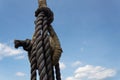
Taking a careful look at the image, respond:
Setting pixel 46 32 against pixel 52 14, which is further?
pixel 52 14

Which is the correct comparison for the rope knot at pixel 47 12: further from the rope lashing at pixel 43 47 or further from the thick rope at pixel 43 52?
the thick rope at pixel 43 52

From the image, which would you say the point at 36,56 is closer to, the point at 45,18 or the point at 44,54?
the point at 44,54

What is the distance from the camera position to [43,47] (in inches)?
134

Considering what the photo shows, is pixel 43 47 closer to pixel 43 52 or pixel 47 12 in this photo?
pixel 43 52

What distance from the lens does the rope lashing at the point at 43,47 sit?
3314 mm

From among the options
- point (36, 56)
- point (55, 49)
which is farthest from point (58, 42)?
point (36, 56)

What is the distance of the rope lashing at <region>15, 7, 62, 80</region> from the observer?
3.31m

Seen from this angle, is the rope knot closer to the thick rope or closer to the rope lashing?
the rope lashing

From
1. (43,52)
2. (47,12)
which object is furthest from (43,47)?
(47,12)

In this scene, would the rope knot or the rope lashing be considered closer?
the rope lashing

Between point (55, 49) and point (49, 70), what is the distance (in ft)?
0.99

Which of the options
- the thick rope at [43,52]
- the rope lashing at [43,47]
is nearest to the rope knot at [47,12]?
the rope lashing at [43,47]

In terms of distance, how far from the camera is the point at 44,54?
133 inches

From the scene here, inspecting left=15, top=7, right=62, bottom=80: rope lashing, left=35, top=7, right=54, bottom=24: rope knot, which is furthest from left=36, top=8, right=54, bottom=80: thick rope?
left=35, top=7, right=54, bottom=24: rope knot
